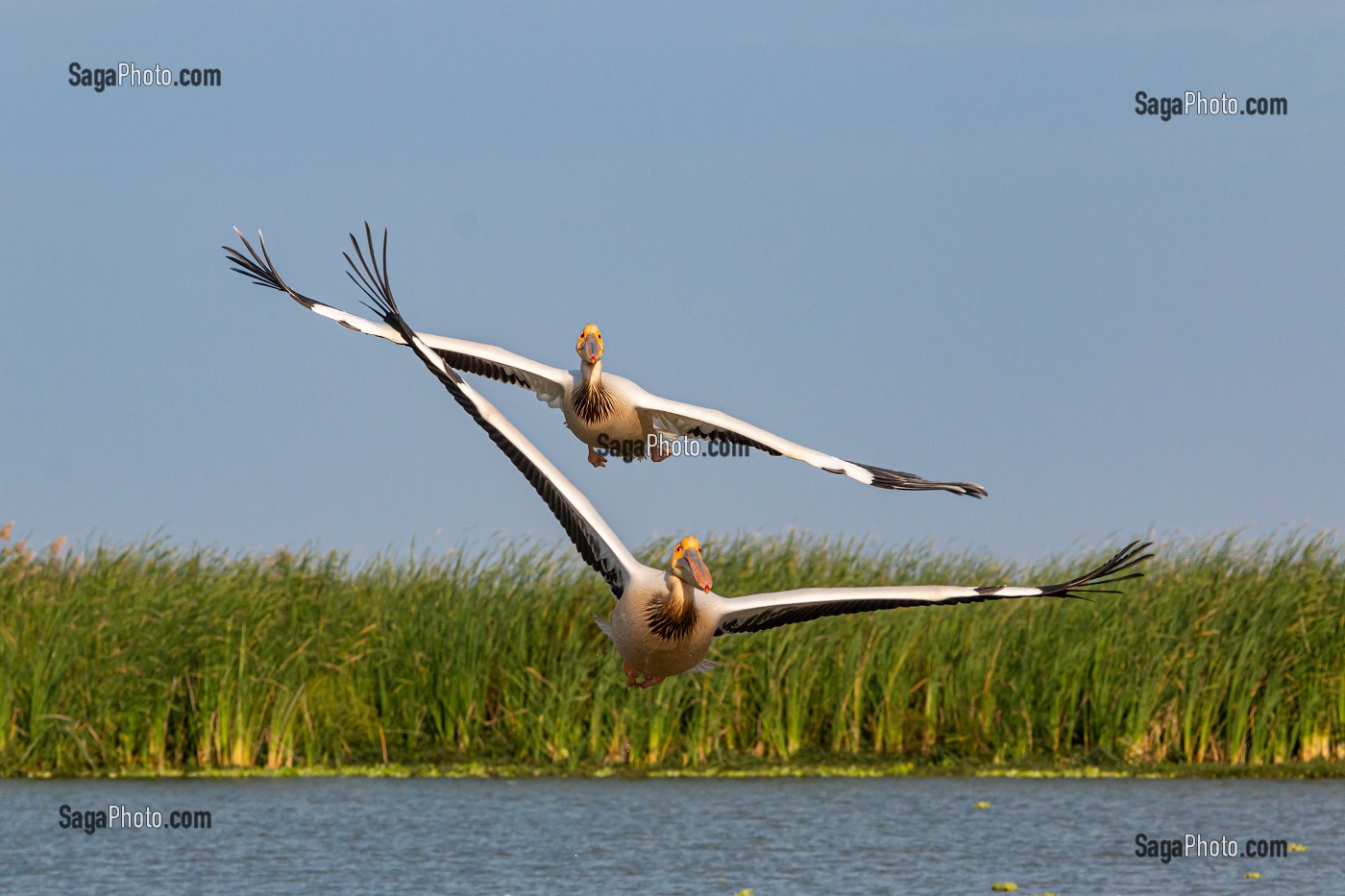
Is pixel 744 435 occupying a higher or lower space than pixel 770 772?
higher

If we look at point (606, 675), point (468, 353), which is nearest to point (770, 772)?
point (606, 675)

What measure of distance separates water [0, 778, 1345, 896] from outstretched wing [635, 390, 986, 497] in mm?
10444

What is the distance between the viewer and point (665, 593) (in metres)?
6.15

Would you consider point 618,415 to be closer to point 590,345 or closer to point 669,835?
point 590,345

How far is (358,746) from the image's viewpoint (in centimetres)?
2231

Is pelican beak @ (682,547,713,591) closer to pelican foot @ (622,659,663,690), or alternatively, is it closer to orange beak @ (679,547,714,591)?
orange beak @ (679,547,714,591)

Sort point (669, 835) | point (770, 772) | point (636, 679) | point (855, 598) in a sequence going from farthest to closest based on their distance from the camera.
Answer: point (770, 772) < point (669, 835) < point (636, 679) < point (855, 598)

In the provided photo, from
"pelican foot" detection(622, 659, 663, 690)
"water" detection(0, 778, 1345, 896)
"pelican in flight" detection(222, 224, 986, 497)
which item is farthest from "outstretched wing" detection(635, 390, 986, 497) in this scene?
"water" detection(0, 778, 1345, 896)

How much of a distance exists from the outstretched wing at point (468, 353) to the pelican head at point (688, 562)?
114cm

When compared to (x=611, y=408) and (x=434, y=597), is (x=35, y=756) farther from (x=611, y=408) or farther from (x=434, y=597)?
(x=611, y=408)

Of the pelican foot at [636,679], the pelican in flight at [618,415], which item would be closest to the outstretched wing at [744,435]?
the pelican in flight at [618,415]

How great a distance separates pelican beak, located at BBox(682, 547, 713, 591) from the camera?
5.82m

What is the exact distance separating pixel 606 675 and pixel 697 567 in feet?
49.1

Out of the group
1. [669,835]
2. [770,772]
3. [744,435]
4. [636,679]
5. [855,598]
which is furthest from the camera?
[770,772]
